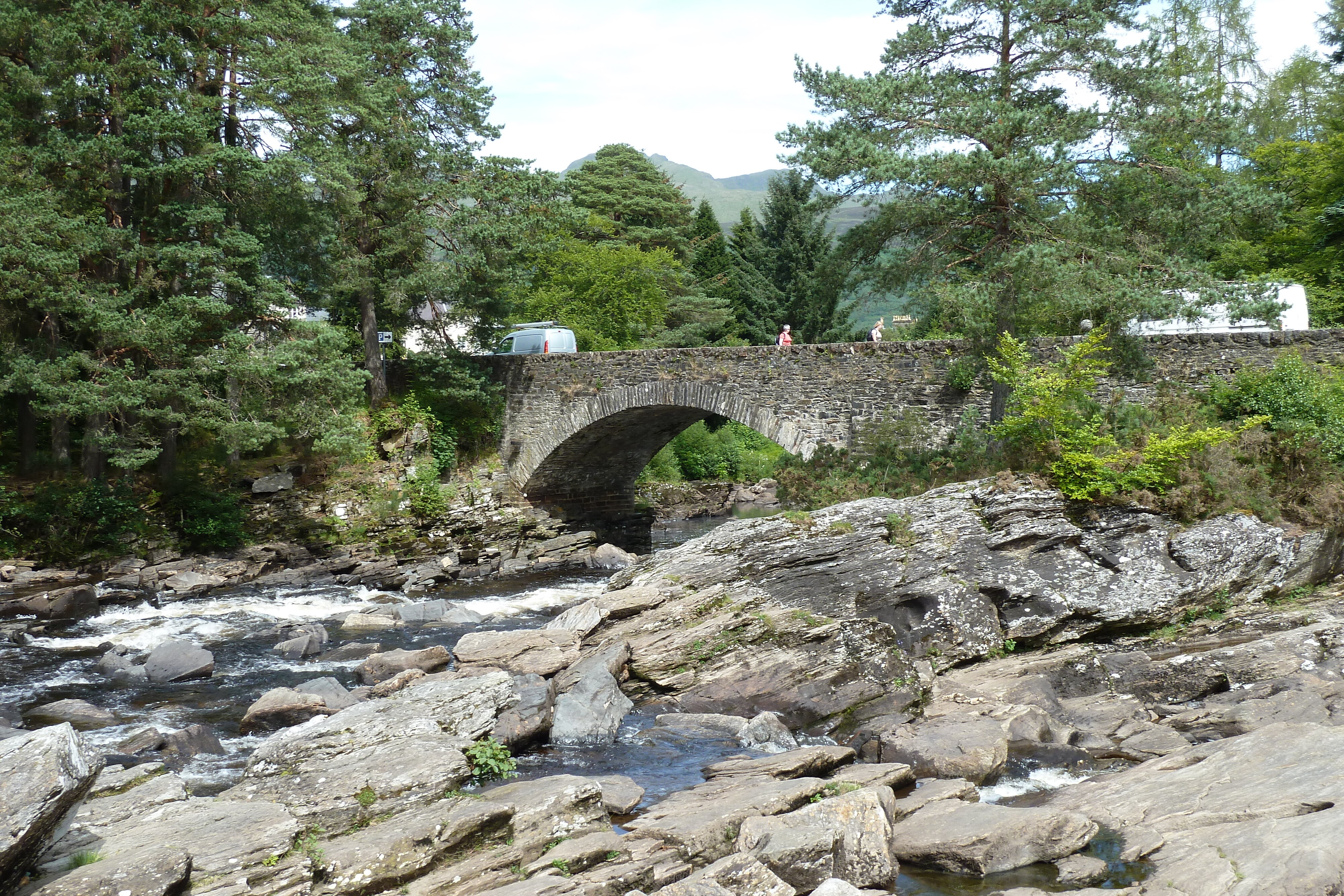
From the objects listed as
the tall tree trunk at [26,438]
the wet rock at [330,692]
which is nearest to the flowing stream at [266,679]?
the wet rock at [330,692]

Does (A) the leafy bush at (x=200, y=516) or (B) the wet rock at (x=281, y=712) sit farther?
(A) the leafy bush at (x=200, y=516)

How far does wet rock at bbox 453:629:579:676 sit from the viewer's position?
12.8 meters

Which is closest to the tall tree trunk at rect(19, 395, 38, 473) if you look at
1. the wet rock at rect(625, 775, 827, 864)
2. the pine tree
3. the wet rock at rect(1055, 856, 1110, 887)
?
the wet rock at rect(625, 775, 827, 864)

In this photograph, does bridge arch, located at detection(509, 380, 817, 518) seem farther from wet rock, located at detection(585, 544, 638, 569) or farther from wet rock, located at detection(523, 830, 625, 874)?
wet rock, located at detection(523, 830, 625, 874)

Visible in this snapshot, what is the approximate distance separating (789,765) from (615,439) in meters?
18.1

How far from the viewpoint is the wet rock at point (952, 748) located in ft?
31.2

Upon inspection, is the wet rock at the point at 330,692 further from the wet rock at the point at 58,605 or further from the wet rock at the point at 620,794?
the wet rock at the point at 58,605

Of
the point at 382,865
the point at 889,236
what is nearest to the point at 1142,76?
the point at 889,236

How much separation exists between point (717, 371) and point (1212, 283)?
Result: 10.3 meters

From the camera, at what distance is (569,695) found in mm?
11578

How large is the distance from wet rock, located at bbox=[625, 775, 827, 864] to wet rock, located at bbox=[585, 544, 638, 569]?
1511cm

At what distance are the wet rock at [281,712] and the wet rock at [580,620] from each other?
3.65m

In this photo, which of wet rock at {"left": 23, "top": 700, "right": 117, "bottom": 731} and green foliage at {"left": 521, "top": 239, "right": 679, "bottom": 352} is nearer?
wet rock at {"left": 23, "top": 700, "right": 117, "bottom": 731}

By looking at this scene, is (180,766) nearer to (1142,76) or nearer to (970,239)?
(970,239)
